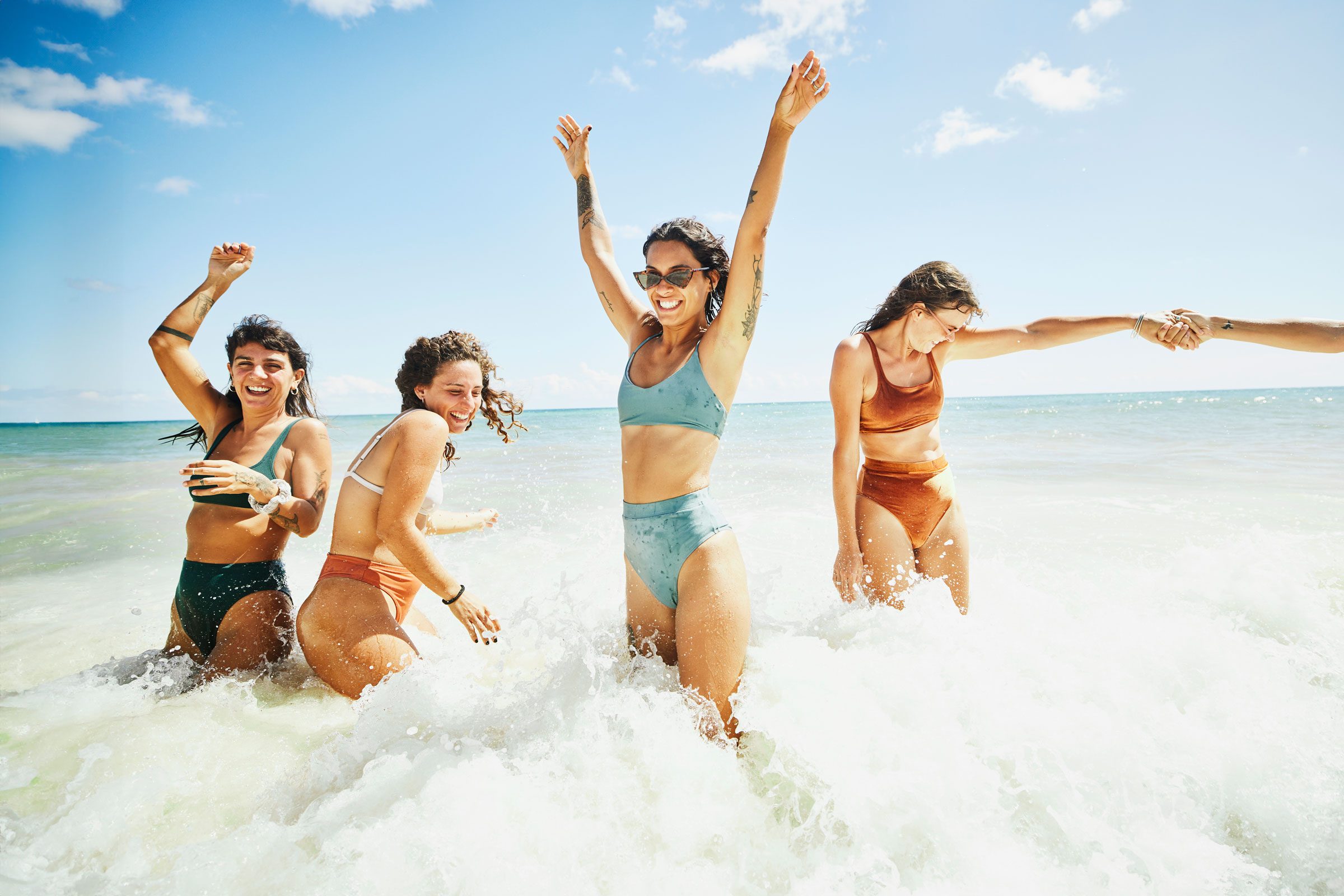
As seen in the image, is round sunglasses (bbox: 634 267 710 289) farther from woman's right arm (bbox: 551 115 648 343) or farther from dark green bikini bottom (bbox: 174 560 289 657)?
dark green bikini bottom (bbox: 174 560 289 657)

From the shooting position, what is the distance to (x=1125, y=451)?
600 inches

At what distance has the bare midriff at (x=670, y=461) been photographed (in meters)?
2.73

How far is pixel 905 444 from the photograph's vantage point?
3.91 metres

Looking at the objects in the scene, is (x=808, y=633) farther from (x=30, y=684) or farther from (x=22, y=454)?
(x=22, y=454)

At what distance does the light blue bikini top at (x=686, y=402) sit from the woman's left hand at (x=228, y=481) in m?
1.99

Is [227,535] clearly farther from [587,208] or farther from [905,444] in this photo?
[905,444]

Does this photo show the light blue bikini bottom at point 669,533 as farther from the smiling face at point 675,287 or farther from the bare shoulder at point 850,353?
the bare shoulder at point 850,353

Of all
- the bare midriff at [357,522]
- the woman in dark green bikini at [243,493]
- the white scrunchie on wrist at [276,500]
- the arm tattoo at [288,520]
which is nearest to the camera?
the bare midriff at [357,522]

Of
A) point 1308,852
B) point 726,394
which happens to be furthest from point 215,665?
point 1308,852

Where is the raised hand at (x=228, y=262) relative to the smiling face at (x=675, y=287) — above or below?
above

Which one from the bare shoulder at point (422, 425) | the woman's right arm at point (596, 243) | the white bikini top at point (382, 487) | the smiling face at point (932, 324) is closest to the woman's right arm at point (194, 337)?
the white bikini top at point (382, 487)

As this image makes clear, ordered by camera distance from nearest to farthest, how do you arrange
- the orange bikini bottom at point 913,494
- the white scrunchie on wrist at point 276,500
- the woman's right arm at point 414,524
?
1. the woman's right arm at point 414,524
2. the white scrunchie on wrist at point 276,500
3. the orange bikini bottom at point 913,494

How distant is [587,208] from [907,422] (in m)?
2.22

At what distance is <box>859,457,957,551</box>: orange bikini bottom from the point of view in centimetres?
388
